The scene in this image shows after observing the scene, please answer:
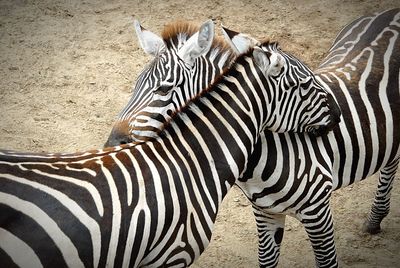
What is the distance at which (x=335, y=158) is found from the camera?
470cm

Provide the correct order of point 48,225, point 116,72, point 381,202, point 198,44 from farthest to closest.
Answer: point 116,72 < point 381,202 < point 198,44 < point 48,225

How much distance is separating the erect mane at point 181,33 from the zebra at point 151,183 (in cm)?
91

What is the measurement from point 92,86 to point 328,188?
4299mm

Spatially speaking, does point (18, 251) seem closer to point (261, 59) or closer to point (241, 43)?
point (261, 59)

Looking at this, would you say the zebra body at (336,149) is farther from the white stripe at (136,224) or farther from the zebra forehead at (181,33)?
the white stripe at (136,224)

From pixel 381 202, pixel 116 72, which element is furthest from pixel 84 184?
pixel 116 72

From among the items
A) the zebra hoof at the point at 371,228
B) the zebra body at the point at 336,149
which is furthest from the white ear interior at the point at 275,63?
the zebra hoof at the point at 371,228

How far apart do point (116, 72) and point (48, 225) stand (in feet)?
16.5

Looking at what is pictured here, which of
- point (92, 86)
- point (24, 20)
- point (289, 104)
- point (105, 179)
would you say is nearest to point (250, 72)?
point (289, 104)

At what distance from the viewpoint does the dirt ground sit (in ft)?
19.4

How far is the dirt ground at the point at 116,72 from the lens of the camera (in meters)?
5.92

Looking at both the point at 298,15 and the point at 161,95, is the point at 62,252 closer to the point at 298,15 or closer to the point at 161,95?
the point at 161,95

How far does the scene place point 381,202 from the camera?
5863 millimetres

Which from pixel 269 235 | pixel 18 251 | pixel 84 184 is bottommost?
pixel 18 251
